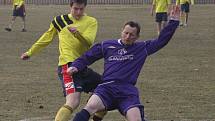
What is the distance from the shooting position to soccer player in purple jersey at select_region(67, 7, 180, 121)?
8445 millimetres

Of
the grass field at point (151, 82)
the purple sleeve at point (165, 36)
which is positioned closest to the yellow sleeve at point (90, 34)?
the purple sleeve at point (165, 36)

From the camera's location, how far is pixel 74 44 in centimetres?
947

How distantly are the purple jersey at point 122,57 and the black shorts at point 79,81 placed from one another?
537 mm

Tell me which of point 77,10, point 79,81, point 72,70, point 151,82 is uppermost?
point 77,10

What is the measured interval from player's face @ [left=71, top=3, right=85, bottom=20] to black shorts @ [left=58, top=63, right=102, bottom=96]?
2.21 ft

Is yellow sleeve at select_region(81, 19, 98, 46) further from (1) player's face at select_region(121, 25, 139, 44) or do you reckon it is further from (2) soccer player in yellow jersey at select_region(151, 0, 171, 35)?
(2) soccer player in yellow jersey at select_region(151, 0, 171, 35)

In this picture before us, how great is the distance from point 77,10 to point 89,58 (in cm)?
94

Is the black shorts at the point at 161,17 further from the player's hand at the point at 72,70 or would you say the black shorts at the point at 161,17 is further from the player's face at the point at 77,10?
the player's hand at the point at 72,70

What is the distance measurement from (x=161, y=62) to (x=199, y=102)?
6.08 meters

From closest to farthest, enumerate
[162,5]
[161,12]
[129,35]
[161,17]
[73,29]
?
[129,35] < [73,29] < [161,17] < [161,12] < [162,5]

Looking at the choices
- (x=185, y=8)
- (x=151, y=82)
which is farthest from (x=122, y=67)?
(x=185, y=8)

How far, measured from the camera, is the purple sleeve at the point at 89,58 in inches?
344

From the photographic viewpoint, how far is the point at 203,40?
2475 centimetres

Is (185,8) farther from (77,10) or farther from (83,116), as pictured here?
(83,116)
